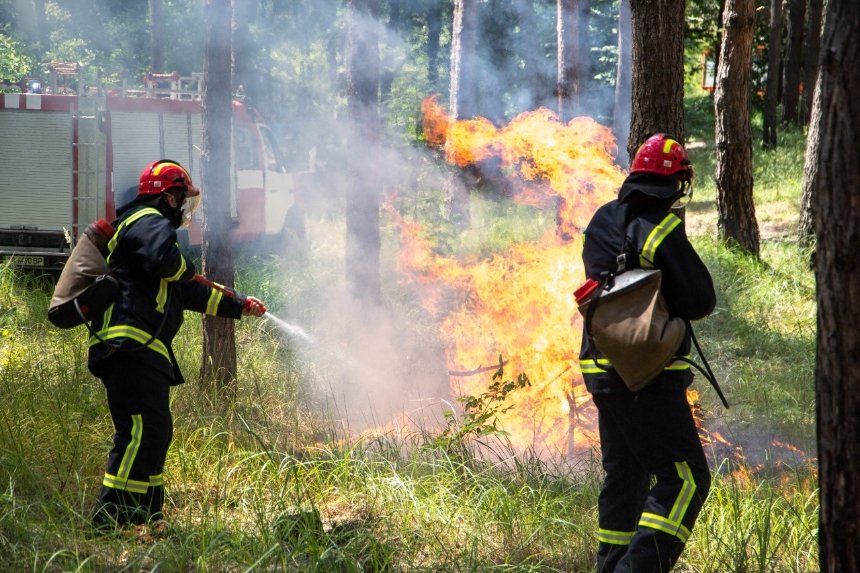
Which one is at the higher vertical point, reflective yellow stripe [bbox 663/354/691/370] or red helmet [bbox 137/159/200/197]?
red helmet [bbox 137/159/200/197]

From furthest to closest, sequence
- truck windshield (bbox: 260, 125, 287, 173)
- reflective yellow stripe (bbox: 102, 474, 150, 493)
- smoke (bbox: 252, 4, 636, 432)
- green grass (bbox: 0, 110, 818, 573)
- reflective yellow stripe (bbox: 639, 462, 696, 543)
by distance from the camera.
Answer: truck windshield (bbox: 260, 125, 287, 173), smoke (bbox: 252, 4, 636, 432), reflective yellow stripe (bbox: 102, 474, 150, 493), green grass (bbox: 0, 110, 818, 573), reflective yellow stripe (bbox: 639, 462, 696, 543)

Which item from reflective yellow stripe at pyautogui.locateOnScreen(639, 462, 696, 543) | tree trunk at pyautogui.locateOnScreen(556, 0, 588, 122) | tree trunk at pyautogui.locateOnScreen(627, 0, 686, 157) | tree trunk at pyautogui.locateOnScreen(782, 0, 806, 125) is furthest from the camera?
tree trunk at pyautogui.locateOnScreen(782, 0, 806, 125)

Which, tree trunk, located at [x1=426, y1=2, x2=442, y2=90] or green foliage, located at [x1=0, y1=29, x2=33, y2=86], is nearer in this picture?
green foliage, located at [x1=0, y1=29, x2=33, y2=86]

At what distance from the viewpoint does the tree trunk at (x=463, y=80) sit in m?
14.2

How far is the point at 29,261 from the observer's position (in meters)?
10.7

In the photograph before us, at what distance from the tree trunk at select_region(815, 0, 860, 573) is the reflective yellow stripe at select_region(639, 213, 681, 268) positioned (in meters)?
1.11

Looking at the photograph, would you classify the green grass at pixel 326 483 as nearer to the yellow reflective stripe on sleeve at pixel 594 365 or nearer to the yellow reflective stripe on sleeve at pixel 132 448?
the yellow reflective stripe on sleeve at pixel 132 448

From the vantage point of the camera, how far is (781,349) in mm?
8477

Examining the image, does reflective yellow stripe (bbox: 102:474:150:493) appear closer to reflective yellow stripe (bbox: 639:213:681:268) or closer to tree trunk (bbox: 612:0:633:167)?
reflective yellow stripe (bbox: 639:213:681:268)

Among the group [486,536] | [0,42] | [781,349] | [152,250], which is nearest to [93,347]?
[152,250]

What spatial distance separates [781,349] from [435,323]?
3.55 m

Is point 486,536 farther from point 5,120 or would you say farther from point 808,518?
point 5,120

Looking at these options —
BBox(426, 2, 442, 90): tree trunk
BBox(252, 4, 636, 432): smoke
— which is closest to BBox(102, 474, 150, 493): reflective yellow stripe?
BBox(252, 4, 636, 432): smoke

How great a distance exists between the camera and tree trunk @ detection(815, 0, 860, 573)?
2.54 m
